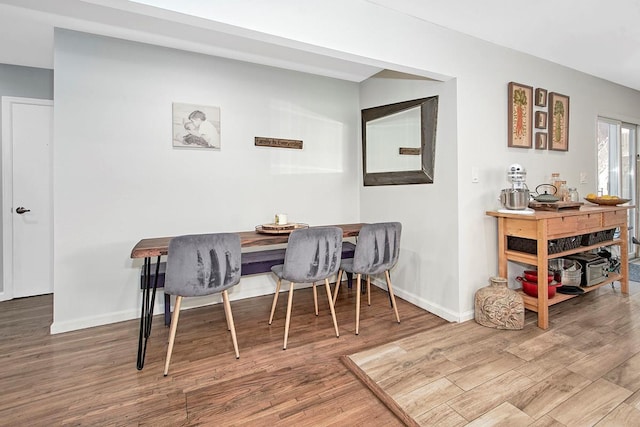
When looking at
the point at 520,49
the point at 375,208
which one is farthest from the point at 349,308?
the point at 520,49

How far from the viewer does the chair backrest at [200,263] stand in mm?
1900

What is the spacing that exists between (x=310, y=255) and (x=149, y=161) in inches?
67.7

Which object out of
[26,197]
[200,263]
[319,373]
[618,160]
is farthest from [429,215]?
[26,197]

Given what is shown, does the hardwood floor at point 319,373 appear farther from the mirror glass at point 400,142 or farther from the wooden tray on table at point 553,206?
the mirror glass at point 400,142

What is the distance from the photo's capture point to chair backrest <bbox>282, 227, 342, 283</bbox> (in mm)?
2199

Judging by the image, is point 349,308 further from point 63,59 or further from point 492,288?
point 63,59

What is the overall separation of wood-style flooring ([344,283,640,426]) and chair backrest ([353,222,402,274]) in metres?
0.58

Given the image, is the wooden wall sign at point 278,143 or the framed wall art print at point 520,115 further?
the wooden wall sign at point 278,143

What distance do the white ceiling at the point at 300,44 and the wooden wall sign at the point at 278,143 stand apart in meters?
0.75

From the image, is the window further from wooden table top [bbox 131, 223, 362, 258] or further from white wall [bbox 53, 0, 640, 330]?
wooden table top [bbox 131, 223, 362, 258]

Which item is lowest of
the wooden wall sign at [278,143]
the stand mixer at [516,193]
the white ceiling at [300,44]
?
the stand mixer at [516,193]

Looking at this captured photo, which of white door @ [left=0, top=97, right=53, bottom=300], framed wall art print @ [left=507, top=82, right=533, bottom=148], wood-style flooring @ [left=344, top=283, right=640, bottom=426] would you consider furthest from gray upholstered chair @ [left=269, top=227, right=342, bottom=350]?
white door @ [left=0, top=97, right=53, bottom=300]

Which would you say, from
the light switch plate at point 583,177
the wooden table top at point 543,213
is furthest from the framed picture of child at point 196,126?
the light switch plate at point 583,177

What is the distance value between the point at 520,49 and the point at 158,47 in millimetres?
3277
